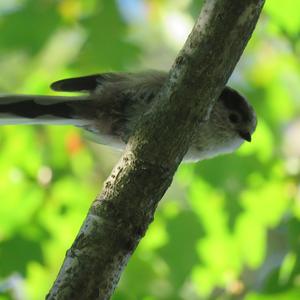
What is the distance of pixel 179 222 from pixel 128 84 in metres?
1.10

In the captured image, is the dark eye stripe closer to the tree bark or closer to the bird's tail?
the bird's tail

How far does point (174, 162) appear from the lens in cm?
135

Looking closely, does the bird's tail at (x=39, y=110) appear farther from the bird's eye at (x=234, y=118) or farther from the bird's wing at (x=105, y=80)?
the bird's eye at (x=234, y=118)

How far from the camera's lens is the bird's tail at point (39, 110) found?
72.6 inches

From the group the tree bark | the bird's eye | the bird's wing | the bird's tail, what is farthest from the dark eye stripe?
the tree bark

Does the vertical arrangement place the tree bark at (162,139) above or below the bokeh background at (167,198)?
below

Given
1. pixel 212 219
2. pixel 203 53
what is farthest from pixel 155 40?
pixel 203 53

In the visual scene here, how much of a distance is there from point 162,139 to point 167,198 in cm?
209

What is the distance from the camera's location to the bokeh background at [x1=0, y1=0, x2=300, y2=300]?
9.04 feet

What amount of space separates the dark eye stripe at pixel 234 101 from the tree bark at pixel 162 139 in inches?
26.2

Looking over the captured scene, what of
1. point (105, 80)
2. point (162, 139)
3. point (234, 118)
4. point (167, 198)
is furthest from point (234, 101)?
point (167, 198)

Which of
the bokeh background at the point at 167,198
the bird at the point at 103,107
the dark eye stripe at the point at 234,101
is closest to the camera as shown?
the bird at the point at 103,107

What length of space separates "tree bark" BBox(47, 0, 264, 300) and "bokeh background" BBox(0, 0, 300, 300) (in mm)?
1369

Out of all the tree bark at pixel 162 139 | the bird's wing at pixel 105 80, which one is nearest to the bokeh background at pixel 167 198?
the bird's wing at pixel 105 80
